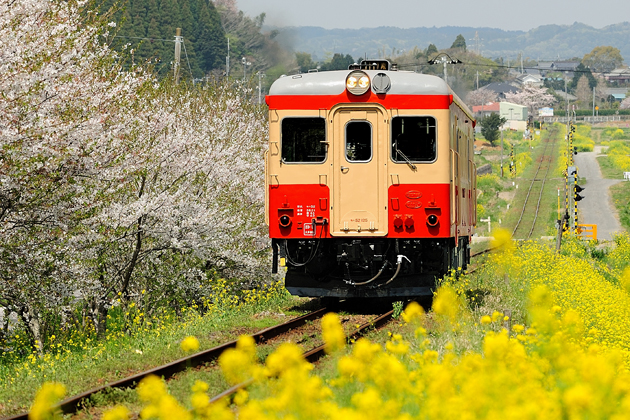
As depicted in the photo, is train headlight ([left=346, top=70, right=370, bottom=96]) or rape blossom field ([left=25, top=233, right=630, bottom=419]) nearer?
rape blossom field ([left=25, top=233, right=630, bottom=419])

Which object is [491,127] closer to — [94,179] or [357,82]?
[357,82]

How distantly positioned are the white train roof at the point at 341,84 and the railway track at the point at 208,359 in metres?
3.23

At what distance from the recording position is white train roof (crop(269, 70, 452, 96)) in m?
12.0

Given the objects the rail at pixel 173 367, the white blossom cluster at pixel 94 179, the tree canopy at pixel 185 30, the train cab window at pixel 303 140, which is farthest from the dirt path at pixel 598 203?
the tree canopy at pixel 185 30

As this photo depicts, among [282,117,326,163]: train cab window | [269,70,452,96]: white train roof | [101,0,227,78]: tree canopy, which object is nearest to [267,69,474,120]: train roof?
[269,70,452,96]: white train roof

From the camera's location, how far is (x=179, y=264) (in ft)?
57.5

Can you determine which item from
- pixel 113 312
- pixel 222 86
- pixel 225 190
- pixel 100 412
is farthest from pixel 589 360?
pixel 222 86

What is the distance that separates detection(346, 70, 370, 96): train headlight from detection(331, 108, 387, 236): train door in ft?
0.90

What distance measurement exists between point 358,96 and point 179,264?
7.04 m

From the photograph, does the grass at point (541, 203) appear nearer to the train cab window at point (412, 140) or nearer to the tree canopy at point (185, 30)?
the train cab window at point (412, 140)

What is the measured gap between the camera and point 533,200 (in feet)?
165

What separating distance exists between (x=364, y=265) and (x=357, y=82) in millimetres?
2695

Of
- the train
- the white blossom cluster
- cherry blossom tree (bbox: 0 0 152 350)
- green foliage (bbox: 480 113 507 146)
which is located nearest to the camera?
cherry blossom tree (bbox: 0 0 152 350)

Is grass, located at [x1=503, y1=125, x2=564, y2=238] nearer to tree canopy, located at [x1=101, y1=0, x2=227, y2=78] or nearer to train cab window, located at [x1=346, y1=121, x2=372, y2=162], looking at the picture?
train cab window, located at [x1=346, y1=121, x2=372, y2=162]
